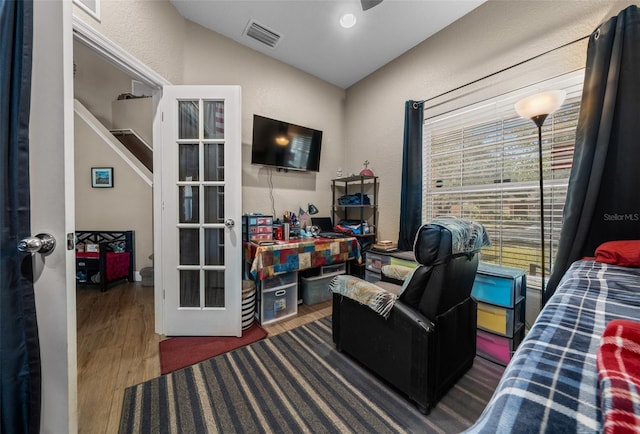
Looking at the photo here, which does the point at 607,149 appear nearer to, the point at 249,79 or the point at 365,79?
the point at 365,79

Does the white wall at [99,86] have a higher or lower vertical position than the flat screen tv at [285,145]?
higher

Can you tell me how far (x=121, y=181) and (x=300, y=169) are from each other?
8.46ft

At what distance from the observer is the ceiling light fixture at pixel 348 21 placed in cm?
225

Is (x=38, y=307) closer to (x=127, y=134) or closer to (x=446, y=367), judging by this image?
(x=446, y=367)

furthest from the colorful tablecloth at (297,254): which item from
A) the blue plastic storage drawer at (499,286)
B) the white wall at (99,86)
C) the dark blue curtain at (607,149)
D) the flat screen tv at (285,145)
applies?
the white wall at (99,86)

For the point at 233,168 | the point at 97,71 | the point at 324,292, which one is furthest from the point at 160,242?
the point at 97,71

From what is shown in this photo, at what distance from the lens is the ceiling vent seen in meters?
2.39

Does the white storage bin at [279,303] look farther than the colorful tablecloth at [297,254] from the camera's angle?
Yes

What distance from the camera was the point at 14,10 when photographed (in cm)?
75

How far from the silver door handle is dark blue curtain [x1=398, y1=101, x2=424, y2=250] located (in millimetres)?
2628

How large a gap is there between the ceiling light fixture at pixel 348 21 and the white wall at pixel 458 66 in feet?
2.70

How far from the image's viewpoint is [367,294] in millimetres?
1434

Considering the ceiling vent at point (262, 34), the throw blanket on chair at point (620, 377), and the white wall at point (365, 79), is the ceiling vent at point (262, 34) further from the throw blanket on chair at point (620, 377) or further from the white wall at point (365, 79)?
the throw blanket on chair at point (620, 377)

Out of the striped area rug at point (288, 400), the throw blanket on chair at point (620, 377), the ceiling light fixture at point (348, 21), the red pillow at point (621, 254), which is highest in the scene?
the ceiling light fixture at point (348, 21)
